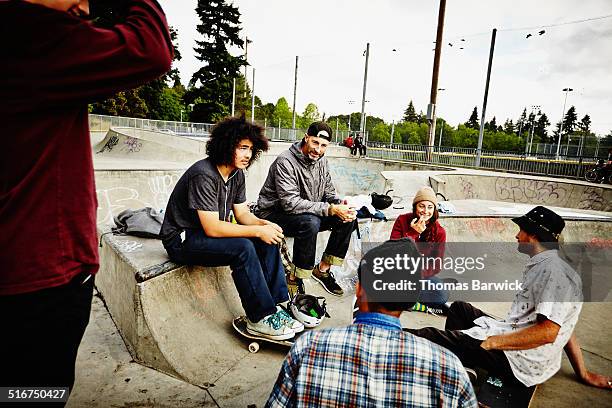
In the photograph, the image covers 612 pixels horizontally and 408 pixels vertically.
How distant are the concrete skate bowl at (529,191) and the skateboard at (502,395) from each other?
903 centimetres

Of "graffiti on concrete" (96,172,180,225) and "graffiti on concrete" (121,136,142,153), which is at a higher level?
"graffiti on concrete" (121,136,142,153)

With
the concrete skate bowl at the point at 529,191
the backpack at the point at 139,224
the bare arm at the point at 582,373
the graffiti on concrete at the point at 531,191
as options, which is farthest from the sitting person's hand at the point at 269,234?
the graffiti on concrete at the point at 531,191

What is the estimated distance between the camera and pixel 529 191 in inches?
461

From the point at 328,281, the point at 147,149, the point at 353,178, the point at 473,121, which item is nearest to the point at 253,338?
the point at 328,281

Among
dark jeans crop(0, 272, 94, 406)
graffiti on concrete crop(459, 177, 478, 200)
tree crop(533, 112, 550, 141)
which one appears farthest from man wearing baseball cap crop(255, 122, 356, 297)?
tree crop(533, 112, 550, 141)

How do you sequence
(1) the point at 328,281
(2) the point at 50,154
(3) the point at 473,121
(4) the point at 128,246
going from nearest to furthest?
(2) the point at 50,154 < (4) the point at 128,246 < (1) the point at 328,281 < (3) the point at 473,121

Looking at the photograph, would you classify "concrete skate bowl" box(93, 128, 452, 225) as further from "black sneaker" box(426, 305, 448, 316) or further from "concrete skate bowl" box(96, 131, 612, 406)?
"black sneaker" box(426, 305, 448, 316)

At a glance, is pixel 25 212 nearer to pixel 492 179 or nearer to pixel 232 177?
pixel 232 177

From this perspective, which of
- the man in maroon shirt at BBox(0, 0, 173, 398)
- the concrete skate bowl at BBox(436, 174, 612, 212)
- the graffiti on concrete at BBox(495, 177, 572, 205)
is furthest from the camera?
the graffiti on concrete at BBox(495, 177, 572, 205)

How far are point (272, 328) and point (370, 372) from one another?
1.71 meters

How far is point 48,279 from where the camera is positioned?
1066mm

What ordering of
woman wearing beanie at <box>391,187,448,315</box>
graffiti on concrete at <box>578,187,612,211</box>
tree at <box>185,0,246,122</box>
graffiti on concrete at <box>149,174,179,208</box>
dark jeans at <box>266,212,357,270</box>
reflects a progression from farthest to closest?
1. tree at <box>185,0,246,122</box>
2. graffiti on concrete at <box>578,187,612,211</box>
3. graffiti on concrete at <box>149,174,179,208</box>
4. woman wearing beanie at <box>391,187,448,315</box>
5. dark jeans at <box>266,212,357,270</box>

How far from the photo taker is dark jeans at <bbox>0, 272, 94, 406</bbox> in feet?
3.37

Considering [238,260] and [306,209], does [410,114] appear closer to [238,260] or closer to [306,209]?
[306,209]
